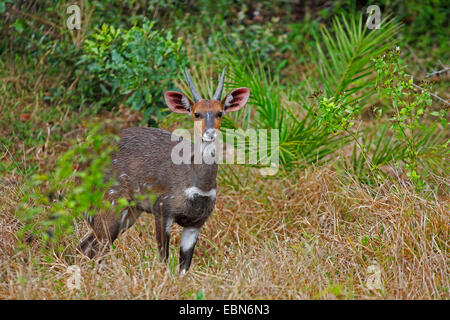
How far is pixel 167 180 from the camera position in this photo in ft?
14.2

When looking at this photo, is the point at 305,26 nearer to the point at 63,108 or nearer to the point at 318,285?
the point at 63,108

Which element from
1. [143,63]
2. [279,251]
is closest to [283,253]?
[279,251]

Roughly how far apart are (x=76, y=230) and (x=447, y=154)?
3.22m

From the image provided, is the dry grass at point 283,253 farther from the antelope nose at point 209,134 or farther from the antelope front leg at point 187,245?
the antelope nose at point 209,134

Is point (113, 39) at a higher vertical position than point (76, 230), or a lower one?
higher

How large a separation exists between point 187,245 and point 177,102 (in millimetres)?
→ 1027

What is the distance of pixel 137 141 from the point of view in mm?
4586

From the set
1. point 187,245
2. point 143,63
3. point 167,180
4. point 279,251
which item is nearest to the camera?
point 167,180

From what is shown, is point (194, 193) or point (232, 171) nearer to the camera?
point (194, 193)

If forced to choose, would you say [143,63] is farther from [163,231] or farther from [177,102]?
[163,231]

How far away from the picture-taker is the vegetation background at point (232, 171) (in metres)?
4.02

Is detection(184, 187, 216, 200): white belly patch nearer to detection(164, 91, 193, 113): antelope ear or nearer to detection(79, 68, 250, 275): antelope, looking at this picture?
detection(79, 68, 250, 275): antelope

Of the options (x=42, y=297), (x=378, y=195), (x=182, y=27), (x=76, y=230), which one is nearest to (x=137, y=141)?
(x=76, y=230)

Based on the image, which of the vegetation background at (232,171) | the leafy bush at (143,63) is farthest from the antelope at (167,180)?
the leafy bush at (143,63)
